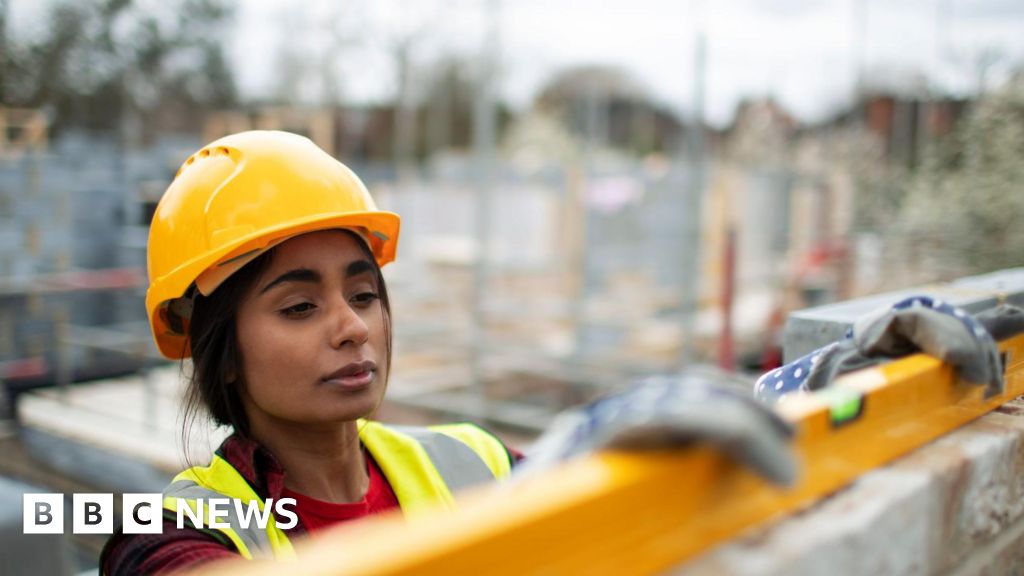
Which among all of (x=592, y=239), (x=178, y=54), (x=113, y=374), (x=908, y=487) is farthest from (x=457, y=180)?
(x=908, y=487)

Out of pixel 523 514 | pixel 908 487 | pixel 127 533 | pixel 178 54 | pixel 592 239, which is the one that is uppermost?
pixel 178 54

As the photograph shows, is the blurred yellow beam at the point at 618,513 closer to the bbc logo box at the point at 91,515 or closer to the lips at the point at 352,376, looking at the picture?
the bbc logo box at the point at 91,515

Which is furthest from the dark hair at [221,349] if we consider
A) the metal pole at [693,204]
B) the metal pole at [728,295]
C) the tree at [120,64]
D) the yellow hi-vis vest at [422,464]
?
the tree at [120,64]

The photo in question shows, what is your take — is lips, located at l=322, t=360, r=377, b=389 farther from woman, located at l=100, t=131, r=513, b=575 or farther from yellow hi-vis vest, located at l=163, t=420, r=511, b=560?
yellow hi-vis vest, located at l=163, t=420, r=511, b=560

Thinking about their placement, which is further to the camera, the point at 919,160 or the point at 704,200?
the point at 704,200

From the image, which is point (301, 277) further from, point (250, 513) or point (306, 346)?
point (250, 513)

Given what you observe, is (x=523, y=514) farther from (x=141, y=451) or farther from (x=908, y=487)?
(x=141, y=451)

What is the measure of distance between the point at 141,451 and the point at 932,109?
200 inches

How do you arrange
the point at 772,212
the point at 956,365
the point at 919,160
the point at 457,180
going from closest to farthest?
the point at 956,365 → the point at 919,160 → the point at 772,212 → the point at 457,180

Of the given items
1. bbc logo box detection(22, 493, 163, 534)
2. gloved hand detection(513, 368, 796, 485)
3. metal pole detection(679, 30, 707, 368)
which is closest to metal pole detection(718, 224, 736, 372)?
metal pole detection(679, 30, 707, 368)

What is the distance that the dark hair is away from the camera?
157cm

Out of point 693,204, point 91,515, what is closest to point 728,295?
point 693,204

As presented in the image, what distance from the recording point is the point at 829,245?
704 centimetres

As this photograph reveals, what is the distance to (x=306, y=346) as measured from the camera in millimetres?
1515
